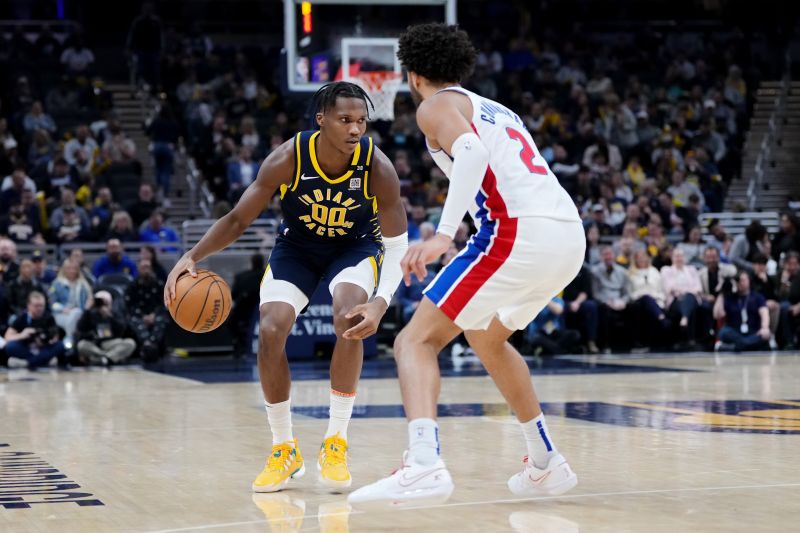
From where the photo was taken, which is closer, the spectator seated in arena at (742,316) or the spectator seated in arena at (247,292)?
the spectator seated in arena at (247,292)

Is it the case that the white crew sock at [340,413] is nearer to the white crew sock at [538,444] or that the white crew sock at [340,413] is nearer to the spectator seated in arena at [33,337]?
the white crew sock at [538,444]

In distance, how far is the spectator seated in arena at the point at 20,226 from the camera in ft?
52.8

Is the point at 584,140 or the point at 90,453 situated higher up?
the point at 584,140

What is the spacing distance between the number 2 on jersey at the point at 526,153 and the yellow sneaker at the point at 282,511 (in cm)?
166

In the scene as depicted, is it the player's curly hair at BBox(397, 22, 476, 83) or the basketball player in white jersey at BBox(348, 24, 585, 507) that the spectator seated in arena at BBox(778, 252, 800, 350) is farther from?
the player's curly hair at BBox(397, 22, 476, 83)

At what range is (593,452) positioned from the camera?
21.7ft

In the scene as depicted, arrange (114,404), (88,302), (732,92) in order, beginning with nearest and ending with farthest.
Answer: (114,404), (88,302), (732,92)

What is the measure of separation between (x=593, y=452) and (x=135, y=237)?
10.8 metres

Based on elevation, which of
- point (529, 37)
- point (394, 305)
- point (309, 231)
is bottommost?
point (394, 305)

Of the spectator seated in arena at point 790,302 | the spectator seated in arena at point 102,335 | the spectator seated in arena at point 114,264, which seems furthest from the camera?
the spectator seated in arena at point 790,302

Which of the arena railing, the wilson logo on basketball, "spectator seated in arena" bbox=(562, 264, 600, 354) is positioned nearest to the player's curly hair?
the wilson logo on basketball

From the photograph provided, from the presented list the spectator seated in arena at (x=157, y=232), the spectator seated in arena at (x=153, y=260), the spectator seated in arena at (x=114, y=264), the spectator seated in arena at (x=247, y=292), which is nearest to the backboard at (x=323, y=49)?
the spectator seated in arena at (x=247, y=292)

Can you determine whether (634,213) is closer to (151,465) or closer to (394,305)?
(394,305)

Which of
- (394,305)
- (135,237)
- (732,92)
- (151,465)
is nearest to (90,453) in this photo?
(151,465)
